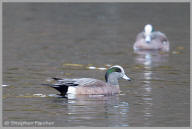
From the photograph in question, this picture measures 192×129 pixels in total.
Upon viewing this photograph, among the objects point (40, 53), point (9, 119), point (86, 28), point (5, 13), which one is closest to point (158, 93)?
point (9, 119)

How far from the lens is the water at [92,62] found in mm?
10891

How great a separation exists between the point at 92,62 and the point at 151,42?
482 cm

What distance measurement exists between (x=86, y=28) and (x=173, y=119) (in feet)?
47.3

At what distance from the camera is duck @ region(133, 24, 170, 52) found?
21016mm

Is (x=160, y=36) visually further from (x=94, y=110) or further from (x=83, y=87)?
(x=94, y=110)

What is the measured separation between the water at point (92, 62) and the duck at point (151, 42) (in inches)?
13.4

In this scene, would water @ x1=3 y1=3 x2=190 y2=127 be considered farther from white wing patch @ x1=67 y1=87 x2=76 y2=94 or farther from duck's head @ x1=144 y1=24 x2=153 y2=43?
duck's head @ x1=144 y1=24 x2=153 y2=43

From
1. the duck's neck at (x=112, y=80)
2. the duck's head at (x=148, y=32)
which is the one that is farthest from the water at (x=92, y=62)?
the duck's head at (x=148, y=32)

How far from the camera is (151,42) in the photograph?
21.5m

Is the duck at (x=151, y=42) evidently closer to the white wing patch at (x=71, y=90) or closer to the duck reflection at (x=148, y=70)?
the duck reflection at (x=148, y=70)

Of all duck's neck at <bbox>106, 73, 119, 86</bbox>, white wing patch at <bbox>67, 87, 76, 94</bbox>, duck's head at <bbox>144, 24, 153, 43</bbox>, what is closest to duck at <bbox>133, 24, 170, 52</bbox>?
duck's head at <bbox>144, 24, 153, 43</bbox>

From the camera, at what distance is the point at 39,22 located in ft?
86.1

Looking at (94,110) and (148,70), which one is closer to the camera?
(94,110)

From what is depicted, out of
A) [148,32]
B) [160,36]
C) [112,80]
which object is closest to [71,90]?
[112,80]
